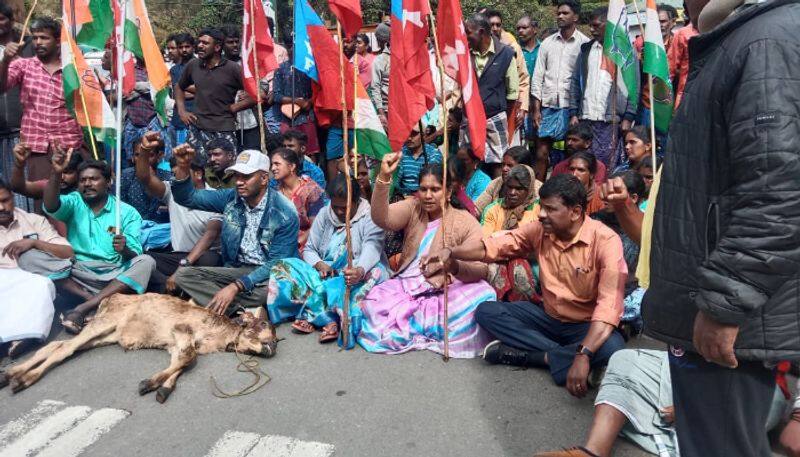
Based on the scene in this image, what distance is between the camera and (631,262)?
14.3 feet

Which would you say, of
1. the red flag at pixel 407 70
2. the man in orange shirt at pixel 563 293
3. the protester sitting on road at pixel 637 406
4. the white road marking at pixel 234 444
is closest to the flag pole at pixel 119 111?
the red flag at pixel 407 70

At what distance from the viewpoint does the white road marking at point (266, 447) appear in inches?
124

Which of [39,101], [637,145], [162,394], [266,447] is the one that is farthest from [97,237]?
[637,145]

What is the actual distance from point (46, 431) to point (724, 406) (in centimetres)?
326

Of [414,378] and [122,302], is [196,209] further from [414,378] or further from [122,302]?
[414,378]

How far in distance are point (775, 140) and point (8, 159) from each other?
6358 mm

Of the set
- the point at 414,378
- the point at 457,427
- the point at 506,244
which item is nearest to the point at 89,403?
the point at 414,378

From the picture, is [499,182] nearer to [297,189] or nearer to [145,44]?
[297,189]

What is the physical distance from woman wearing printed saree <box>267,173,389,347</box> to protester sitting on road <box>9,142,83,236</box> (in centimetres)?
204

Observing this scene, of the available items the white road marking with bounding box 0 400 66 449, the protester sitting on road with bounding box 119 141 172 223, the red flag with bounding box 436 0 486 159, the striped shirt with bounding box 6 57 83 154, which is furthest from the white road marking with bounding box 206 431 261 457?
the striped shirt with bounding box 6 57 83 154

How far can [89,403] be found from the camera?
12.3ft

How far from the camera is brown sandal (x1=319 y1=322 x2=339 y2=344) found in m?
4.45

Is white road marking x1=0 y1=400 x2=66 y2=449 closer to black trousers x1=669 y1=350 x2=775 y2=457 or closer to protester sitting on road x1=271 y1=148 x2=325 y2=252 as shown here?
protester sitting on road x1=271 y1=148 x2=325 y2=252

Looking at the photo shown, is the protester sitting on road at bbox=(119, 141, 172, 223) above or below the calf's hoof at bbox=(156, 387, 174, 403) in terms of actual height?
above
